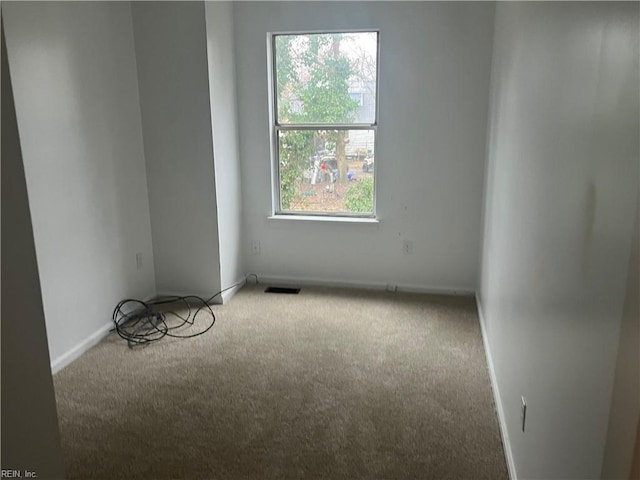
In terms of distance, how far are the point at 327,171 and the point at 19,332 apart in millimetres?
3034

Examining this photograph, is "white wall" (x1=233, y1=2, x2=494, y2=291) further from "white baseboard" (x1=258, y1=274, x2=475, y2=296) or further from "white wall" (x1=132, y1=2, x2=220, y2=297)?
"white wall" (x1=132, y1=2, x2=220, y2=297)

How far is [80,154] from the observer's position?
301cm

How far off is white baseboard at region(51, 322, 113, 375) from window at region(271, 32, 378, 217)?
162 centimetres

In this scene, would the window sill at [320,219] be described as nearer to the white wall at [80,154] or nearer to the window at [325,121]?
the window at [325,121]

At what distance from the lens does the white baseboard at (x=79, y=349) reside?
112 inches

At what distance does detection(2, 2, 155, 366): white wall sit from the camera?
8.65 ft

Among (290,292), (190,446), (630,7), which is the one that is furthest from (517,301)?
(290,292)

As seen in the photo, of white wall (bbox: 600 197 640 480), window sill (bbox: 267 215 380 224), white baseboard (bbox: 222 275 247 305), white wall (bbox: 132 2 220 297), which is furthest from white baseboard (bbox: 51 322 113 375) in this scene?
white wall (bbox: 600 197 640 480)

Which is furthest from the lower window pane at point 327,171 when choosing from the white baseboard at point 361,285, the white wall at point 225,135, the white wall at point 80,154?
the white wall at point 80,154

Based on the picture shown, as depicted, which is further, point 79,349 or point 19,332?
point 79,349

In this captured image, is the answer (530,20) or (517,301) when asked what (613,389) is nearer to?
(517,301)

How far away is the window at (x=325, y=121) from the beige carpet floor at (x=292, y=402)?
1001mm

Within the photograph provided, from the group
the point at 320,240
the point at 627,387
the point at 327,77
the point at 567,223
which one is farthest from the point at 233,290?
the point at 627,387

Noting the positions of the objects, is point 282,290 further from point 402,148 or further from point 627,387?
point 627,387
